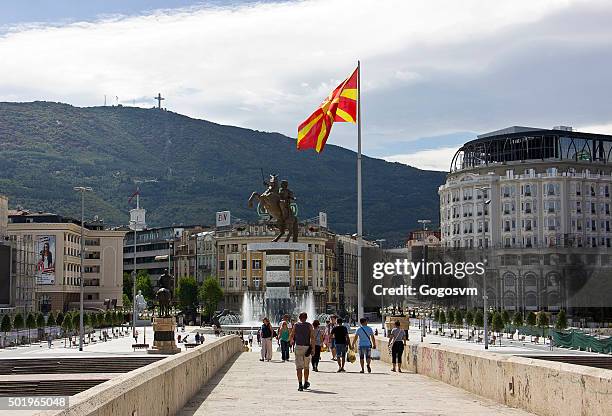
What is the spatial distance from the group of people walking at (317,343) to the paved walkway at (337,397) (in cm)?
55

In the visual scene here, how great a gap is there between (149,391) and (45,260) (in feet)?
419

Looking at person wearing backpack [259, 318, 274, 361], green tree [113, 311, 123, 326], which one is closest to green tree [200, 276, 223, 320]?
green tree [113, 311, 123, 326]

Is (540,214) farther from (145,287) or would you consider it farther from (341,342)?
(341,342)

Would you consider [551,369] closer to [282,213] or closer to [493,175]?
[282,213]

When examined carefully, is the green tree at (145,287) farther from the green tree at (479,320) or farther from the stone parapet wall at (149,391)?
the stone parapet wall at (149,391)

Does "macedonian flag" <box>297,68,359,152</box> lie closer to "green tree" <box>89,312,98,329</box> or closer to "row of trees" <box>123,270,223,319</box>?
"green tree" <box>89,312,98,329</box>

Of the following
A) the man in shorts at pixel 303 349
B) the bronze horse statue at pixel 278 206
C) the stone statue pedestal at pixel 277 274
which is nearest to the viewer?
the man in shorts at pixel 303 349

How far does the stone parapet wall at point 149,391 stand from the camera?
410 inches

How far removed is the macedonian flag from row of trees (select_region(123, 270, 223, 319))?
319 ft

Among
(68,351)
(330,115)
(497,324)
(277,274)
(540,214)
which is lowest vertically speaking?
(68,351)

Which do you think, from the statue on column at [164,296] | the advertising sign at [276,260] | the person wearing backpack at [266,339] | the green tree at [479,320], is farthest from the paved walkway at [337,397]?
the green tree at [479,320]

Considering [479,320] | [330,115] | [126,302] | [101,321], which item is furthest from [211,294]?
[330,115]

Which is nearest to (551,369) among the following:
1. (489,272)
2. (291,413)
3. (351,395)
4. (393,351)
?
(291,413)

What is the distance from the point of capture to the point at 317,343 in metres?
28.8
